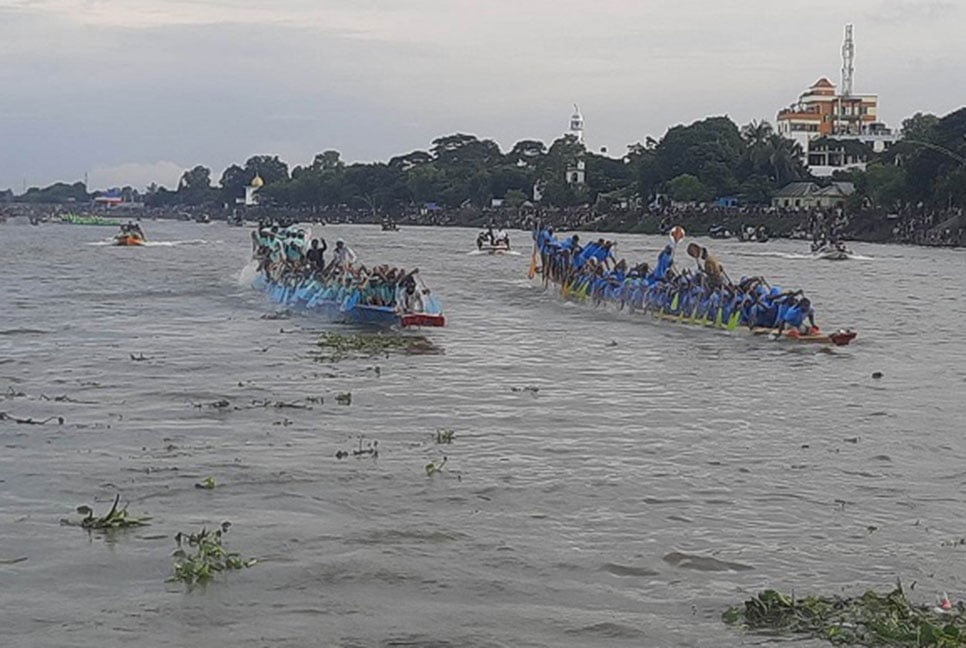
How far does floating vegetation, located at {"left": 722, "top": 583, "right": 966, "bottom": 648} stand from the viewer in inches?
307

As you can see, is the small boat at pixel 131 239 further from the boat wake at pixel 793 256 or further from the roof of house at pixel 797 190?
the roof of house at pixel 797 190

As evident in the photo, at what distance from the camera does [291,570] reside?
9.55m

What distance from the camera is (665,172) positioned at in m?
123

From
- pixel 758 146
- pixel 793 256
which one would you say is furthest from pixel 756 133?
pixel 793 256

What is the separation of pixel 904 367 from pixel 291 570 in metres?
15.8

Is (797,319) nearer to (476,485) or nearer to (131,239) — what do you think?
(476,485)

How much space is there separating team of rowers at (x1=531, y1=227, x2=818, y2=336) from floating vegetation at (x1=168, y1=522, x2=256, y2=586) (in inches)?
686

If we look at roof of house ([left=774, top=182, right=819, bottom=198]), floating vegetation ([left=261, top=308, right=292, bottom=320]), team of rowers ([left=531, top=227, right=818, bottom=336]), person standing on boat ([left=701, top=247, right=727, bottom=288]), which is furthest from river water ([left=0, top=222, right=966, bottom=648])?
roof of house ([left=774, top=182, right=819, bottom=198])

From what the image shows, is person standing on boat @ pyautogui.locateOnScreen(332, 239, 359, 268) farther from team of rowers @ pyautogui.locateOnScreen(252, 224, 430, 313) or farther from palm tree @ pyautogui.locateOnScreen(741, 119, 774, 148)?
palm tree @ pyautogui.locateOnScreen(741, 119, 774, 148)

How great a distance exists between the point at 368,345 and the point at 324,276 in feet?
30.2

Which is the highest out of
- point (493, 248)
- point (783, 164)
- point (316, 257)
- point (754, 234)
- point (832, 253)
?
point (783, 164)

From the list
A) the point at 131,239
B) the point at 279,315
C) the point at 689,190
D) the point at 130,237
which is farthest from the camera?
the point at 689,190

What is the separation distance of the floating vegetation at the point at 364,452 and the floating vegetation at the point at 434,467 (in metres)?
0.77

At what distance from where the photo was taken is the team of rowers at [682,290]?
2614 centimetres
